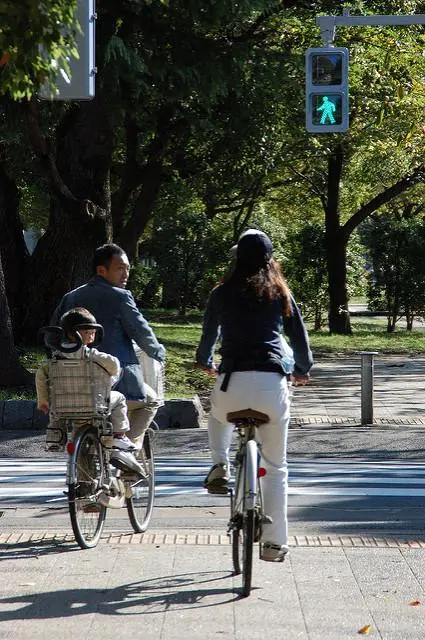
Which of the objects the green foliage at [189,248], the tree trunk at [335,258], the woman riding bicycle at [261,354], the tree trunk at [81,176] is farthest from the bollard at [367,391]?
the green foliage at [189,248]

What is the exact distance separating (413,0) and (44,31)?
1812cm

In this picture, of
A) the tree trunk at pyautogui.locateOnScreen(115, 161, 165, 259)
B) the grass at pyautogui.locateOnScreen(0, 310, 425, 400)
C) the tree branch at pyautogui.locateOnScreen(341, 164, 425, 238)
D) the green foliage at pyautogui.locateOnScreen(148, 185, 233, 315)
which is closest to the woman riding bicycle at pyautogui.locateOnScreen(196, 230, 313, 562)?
the grass at pyautogui.locateOnScreen(0, 310, 425, 400)

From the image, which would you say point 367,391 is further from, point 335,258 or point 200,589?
point 335,258

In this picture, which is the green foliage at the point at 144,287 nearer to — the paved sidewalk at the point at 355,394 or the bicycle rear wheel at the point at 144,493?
the paved sidewalk at the point at 355,394

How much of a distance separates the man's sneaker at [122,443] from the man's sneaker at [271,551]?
4.97 feet

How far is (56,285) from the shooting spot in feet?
72.3

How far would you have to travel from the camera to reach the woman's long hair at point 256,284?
20.7 feet

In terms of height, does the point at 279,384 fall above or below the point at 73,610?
above

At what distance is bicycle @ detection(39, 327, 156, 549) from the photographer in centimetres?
725

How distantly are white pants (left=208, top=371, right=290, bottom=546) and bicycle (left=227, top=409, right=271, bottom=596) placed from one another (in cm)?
4

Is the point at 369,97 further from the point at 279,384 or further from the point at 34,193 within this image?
the point at 279,384

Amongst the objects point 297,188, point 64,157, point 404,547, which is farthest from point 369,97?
point 404,547

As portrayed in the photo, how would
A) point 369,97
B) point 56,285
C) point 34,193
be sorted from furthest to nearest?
point 34,193
point 369,97
point 56,285

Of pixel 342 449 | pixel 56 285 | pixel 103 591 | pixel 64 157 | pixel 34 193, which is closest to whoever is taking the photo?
pixel 103 591
